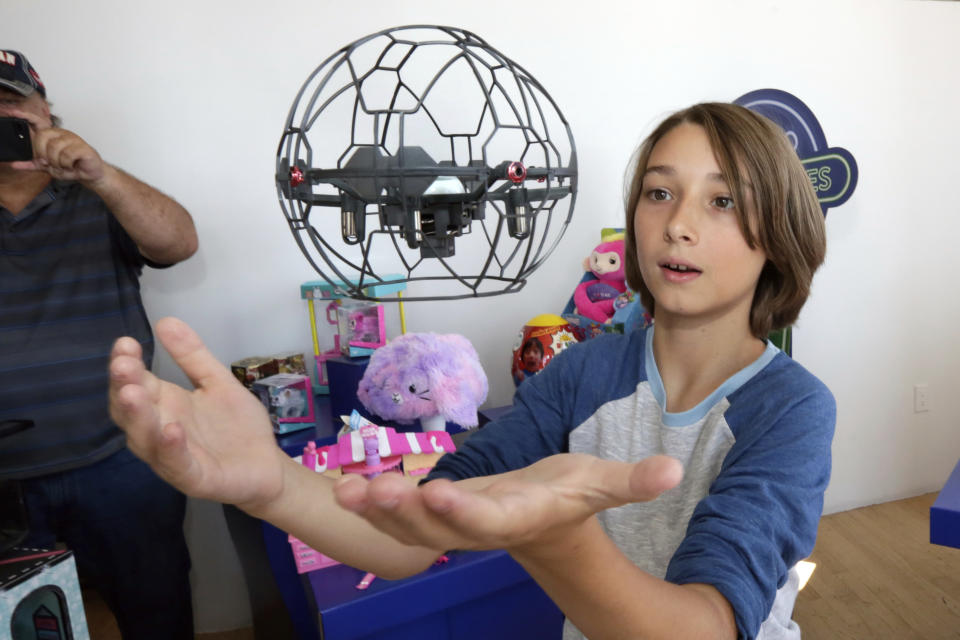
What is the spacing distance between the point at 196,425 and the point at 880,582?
1879 mm

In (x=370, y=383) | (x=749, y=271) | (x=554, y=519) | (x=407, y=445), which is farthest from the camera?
(x=370, y=383)

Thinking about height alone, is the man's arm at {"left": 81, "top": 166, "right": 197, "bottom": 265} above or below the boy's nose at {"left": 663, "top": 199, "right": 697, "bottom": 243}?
above

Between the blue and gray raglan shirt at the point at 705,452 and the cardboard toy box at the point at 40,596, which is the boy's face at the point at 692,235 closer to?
the blue and gray raglan shirt at the point at 705,452

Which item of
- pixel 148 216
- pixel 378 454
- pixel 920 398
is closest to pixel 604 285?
pixel 378 454

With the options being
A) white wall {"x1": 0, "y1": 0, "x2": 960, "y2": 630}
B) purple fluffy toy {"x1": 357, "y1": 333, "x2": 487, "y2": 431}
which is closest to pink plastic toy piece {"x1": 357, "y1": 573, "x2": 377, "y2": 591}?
purple fluffy toy {"x1": 357, "y1": 333, "x2": 487, "y2": 431}

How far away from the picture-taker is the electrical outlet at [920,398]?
82.4 inches

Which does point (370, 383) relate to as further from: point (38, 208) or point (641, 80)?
point (641, 80)

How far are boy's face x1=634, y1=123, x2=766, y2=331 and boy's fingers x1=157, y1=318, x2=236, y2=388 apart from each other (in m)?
0.45

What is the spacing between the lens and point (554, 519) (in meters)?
0.35

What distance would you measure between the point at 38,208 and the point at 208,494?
3.38 ft

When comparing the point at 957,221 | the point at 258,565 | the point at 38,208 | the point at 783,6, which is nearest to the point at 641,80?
the point at 783,6

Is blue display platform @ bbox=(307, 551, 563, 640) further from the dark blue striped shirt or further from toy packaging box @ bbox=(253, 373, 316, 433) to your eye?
the dark blue striped shirt

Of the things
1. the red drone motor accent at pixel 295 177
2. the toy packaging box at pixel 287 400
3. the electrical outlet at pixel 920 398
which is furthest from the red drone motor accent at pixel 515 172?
the electrical outlet at pixel 920 398

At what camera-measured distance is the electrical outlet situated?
209 cm
